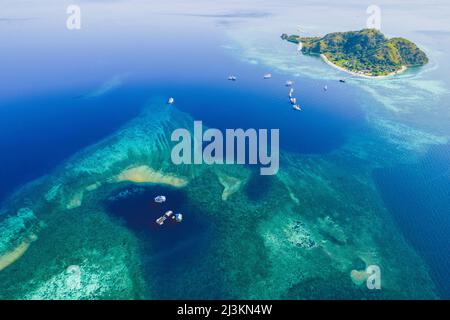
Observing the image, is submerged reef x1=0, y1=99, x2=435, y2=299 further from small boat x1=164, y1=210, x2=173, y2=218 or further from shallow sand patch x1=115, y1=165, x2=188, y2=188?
small boat x1=164, y1=210, x2=173, y2=218

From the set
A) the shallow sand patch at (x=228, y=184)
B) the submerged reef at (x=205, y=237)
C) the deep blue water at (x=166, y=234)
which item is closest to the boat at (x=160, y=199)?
the deep blue water at (x=166, y=234)

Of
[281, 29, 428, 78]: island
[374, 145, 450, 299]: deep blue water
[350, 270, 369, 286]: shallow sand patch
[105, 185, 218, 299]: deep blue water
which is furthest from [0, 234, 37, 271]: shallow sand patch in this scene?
[281, 29, 428, 78]: island

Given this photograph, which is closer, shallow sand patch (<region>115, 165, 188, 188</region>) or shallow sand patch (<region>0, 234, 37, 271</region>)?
shallow sand patch (<region>0, 234, 37, 271</region>)

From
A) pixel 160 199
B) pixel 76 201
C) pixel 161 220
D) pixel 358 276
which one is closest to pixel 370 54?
pixel 358 276

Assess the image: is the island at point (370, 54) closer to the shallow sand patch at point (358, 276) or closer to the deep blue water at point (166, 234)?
the shallow sand patch at point (358, 276)

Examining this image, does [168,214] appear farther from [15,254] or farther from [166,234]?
[15,254]

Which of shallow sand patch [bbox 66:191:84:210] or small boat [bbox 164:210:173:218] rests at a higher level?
shallow sand patch [bbox 66:191:84:210]

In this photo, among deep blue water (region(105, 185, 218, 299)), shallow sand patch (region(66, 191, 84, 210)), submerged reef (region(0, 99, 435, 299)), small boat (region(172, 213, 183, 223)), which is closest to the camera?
submerged reef (region(0, 99, 435, 299))
